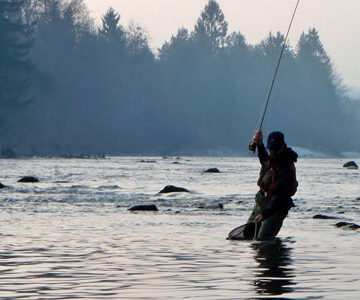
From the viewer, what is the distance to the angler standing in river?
14.2 metres

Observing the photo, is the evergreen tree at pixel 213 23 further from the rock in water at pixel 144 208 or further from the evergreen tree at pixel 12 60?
the rock in water at pixel 144 208

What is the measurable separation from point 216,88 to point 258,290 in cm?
13502

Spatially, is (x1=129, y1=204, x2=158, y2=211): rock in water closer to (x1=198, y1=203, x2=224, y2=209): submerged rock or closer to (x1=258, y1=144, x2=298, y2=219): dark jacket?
(x1=198, y1=203, x2=224, y2=209): submerged rock

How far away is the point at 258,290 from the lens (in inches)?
418

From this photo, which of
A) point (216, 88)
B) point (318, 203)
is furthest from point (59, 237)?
point (216, 88)

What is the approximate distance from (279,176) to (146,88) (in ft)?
363

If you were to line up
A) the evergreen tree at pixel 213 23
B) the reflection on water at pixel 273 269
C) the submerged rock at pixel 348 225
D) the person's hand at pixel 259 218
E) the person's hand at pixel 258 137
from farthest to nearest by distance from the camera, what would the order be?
1. the evergreen tree at pixel 213 23
2. the submerged rock at pixel 348 225
3. the person's hand at pixel 259 218
4. the person's hand at pixel 258 137
5. the reflection on water at pixel 273 269

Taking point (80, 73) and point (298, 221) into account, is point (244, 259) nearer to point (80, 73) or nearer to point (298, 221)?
point (298, 221)

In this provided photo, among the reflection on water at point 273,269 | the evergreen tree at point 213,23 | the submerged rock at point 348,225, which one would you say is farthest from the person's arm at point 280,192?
the evergreen tree at point 213,23

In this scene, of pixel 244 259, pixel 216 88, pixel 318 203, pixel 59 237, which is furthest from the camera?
pixel 216 88

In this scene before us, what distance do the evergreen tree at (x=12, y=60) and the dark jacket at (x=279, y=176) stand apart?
7533cm

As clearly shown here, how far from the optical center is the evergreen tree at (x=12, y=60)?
8912cm

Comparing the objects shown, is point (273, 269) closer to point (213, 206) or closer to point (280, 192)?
point (280, 192)

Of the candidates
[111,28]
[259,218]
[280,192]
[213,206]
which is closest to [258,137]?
[280,192]
